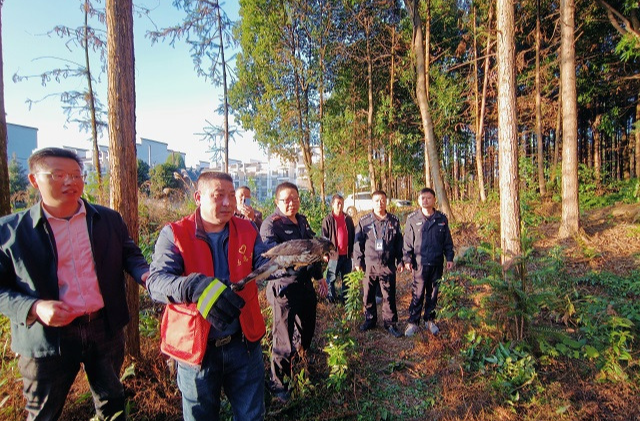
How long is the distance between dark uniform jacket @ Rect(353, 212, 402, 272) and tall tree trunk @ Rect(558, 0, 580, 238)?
6132 mm

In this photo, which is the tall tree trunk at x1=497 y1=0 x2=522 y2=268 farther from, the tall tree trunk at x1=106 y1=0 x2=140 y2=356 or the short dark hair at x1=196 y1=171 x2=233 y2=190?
the tall tree trunk at x1=106 y1=0 x2=140 y2=356

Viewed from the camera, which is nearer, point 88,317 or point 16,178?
point 88,317

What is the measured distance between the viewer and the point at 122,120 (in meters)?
3.27

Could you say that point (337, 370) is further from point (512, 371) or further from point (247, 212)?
point (247, 212)

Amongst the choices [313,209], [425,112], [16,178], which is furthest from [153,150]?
[425,112]

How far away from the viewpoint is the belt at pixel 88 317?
2086mm

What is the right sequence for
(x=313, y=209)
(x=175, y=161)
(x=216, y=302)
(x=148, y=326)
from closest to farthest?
(x=216, y=302) → (x=148, y=326) → (x=313, y=209) → (x=175, y=161)

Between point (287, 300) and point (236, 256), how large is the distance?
4.17 feet

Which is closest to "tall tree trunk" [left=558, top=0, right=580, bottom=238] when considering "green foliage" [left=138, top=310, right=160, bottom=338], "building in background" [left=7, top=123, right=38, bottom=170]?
"green foliage" [left=138, top=310, right=160, bottom=338]

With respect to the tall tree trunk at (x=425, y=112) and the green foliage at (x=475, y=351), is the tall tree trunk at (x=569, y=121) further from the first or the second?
the green foliage at (x=475, y=351)

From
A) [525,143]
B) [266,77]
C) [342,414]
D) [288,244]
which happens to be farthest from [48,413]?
[525,143]

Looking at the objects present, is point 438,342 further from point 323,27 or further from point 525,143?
point 525,143

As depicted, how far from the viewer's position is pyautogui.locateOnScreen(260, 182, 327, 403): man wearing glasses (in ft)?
10.4

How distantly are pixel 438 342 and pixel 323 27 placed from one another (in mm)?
13494
